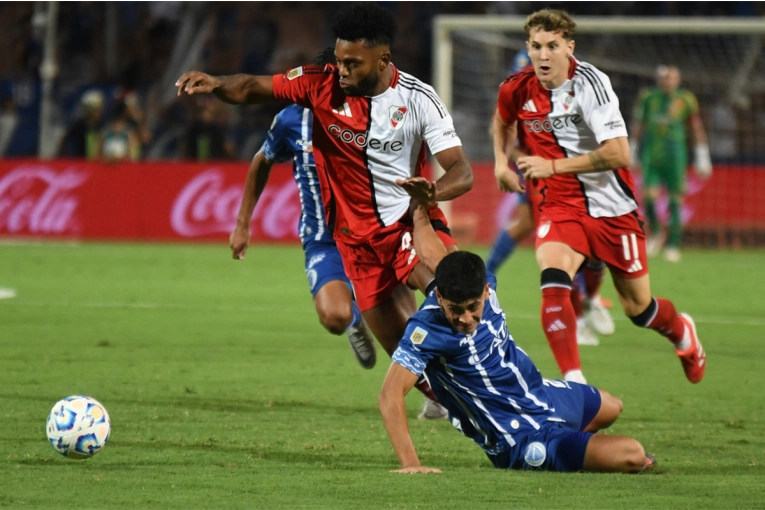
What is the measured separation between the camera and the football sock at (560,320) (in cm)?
668

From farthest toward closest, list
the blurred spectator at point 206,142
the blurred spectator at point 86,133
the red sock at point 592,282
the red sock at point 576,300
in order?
1. the blurred spectator at point 86,133
2. the blurred spectator at point 206,142
3. the red sock at point 592,282
4. the red sock at point 576,300

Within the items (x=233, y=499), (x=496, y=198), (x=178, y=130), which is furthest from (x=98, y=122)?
(x=233, y=499)

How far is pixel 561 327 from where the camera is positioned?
22.2ft

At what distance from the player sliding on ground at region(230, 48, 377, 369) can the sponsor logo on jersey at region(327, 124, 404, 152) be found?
89 centimetres

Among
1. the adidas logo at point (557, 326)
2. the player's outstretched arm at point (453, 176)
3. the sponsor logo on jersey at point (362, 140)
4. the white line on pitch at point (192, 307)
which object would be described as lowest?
the white line on pitch at point (192, 307)

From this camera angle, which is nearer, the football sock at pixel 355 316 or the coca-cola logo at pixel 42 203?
the football sock at pixel 355 316

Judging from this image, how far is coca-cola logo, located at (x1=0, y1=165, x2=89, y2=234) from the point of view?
60.0 ft

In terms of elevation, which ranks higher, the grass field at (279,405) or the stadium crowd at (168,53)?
the grass field at (279,405)

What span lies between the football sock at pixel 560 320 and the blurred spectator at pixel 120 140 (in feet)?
41.8

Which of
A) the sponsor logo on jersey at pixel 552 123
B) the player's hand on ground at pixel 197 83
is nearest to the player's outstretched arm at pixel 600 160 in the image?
the sponsor logo on jersey at pixel 552 123

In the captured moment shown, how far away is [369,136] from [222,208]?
12.4m

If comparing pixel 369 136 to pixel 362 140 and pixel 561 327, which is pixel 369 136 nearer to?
pixel 362 140

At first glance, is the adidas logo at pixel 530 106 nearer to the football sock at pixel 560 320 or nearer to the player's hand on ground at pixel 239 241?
the football sock at pixel 560 320

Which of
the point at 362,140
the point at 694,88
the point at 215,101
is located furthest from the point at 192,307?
the point at 694,88
